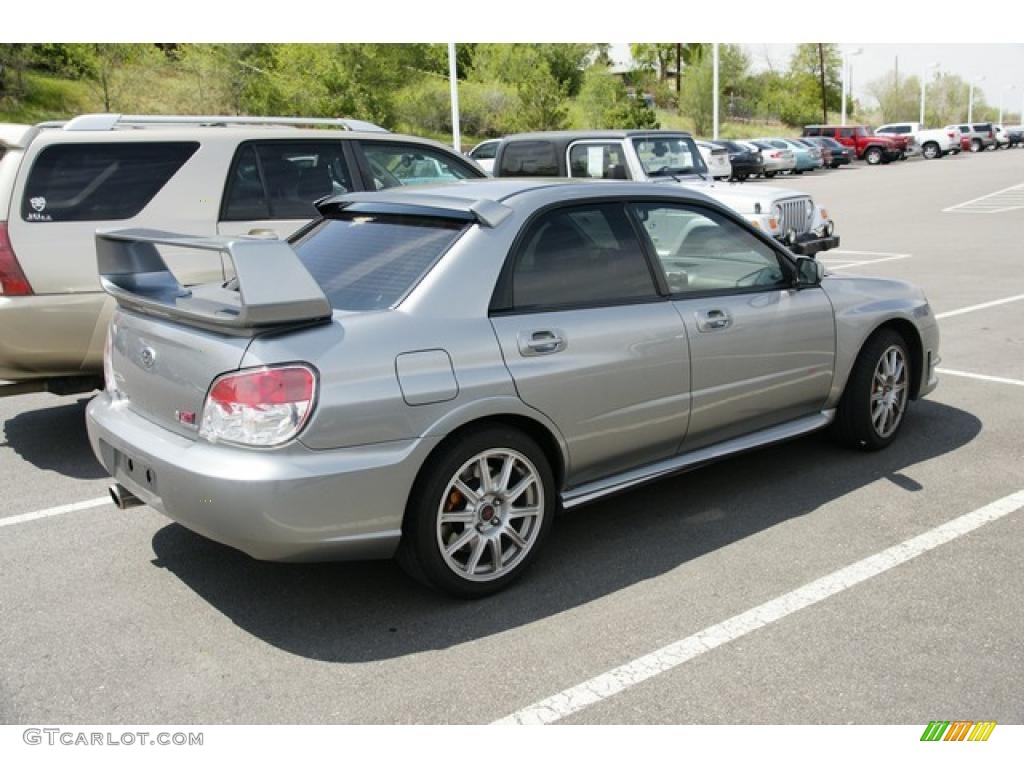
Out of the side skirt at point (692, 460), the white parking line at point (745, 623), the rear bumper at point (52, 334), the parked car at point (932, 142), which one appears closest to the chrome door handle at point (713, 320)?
the side skirt at point (692, 460)

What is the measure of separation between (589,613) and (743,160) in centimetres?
3573

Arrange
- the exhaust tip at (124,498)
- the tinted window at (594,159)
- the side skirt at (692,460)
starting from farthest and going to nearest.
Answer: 1. the tinted window at (594,159)
2. the side skirt at (692,460)
3. the exhaust tip at (124,498)

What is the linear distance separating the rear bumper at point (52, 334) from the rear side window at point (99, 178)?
1.69 ft

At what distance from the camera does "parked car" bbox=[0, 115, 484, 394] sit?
564cm

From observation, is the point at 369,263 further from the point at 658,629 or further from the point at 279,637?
the point at 658,629

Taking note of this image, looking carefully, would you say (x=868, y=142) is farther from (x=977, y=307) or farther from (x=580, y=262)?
(x=580, y=262)

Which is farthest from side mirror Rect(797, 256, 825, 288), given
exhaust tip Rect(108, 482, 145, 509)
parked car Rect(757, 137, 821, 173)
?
parked car Rect(757, 137, 821, 173)

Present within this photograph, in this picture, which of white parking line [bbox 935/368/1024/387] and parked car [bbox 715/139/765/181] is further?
parked car [bbox 715/139/765/181]

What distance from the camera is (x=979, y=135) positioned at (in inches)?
2375

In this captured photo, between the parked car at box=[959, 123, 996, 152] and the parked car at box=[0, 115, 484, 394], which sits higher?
the parked car at box=[959, 123, 996, 152]

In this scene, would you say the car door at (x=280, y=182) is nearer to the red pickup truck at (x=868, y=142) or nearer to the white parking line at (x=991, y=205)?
the white parking line at (x=991, y=205)

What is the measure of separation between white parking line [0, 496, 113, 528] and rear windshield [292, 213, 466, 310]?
1788 millimetres

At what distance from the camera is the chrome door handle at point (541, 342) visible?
399cm

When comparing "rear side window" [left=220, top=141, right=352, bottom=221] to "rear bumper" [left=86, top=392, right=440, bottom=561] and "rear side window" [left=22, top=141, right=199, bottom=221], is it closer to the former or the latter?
"rear side window" [left=22, top=141, right=199, bottom=221]
